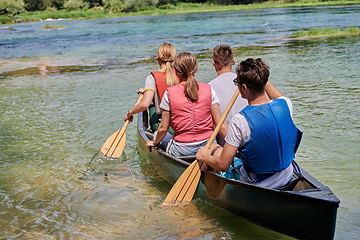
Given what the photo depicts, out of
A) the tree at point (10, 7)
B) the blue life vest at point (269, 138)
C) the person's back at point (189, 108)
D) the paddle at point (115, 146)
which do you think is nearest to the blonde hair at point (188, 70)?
the person's back at point (189, 108)

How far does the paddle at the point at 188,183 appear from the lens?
4102mm

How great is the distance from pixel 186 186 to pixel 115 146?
234cm

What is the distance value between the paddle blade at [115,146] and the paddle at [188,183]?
194cm

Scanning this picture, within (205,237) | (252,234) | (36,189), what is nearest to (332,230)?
(252,234)

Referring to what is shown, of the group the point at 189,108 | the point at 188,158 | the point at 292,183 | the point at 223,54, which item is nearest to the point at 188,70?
Answer: the point at 189,108

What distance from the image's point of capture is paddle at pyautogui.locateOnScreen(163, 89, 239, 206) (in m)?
4.10

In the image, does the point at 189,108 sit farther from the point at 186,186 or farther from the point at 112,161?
the point at 112,161

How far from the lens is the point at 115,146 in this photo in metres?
6.39

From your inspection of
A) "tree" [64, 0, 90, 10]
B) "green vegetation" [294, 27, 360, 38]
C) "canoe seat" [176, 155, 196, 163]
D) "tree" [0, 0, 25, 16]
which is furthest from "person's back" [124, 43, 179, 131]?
"tree" [64, 0, 90, 10]

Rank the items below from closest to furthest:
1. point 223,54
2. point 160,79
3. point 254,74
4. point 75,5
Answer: point 254,74 < point 223,54 < point 160,79 < point 75,5

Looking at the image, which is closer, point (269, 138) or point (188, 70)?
point (269, 138)

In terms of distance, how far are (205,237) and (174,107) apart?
4.44 feet

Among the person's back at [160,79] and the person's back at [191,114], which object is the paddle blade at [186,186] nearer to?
the person's back at [191,114]

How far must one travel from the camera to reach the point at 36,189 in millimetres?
5371
